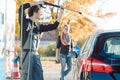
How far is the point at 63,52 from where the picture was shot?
1184 centimetres

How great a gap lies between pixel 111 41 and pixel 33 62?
250 centimetres

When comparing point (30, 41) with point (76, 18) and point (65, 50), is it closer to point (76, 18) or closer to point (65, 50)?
point (65, 50)

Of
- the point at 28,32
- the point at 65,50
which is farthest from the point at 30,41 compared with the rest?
the point at 65,50

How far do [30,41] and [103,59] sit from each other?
2514 mm

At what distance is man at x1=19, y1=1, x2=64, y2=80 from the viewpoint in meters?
7.86

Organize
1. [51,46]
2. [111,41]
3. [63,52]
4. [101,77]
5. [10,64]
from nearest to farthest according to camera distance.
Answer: [101,77] < [111,41] < [63,52] < [10,64] < [51,46]

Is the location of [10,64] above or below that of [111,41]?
below

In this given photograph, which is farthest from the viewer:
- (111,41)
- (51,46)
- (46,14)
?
(51,46)

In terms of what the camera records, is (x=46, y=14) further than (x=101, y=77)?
Yes

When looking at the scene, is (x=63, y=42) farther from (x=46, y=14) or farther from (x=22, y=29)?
(x=46, y=14)

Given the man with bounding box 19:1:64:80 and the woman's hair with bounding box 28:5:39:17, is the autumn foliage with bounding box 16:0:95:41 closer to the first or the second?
the woman's hair with bounding box 28:5:39:17

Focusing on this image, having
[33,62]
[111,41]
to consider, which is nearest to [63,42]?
[33,62]

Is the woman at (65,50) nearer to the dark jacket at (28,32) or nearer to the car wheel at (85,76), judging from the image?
the dark jacket at (28,32)

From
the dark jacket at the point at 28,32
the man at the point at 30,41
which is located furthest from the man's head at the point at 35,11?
the dark jacket at the point at 28,32
